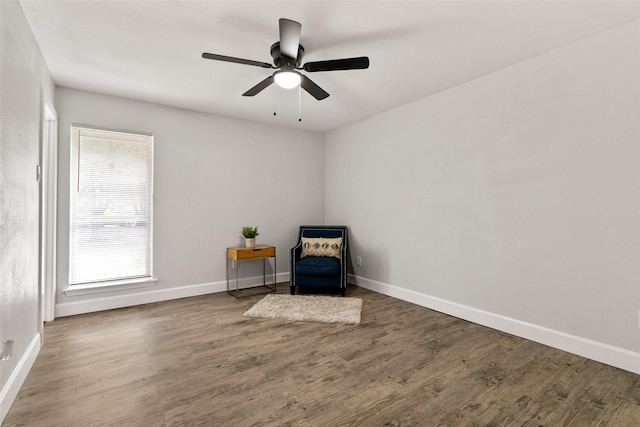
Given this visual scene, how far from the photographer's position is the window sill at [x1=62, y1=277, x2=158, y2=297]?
3568 millimetres

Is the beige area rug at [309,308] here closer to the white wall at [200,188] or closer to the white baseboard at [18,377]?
the white wall at [200,188]

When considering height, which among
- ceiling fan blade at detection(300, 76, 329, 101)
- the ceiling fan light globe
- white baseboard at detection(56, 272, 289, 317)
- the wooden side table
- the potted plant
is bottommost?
white baseboard at detection(56, 272, 289, 317)

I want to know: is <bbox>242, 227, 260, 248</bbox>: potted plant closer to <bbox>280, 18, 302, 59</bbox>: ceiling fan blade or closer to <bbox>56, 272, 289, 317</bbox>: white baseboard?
<bbox>56, 272, 289, 317</bbox>: white baseboard

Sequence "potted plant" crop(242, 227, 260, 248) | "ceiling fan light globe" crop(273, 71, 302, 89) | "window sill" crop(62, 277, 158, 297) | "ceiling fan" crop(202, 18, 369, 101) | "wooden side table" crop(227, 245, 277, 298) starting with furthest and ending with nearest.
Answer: "potted plant" crop(242, 227, 260, 248) < "wooden side table" crop(227, 245, 277, 298) < "window sill" crop(62, 277, 158, 297) < "ceiling fan light globe" crop(273, 71, 302, 89) < "ceiling fan" crop(202, 18, 369, 101)

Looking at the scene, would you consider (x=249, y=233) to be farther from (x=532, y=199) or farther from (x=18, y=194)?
(x=532, y=199)

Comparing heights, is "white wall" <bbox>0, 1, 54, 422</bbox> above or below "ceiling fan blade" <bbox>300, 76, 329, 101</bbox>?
below

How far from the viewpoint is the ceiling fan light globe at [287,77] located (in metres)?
2.44

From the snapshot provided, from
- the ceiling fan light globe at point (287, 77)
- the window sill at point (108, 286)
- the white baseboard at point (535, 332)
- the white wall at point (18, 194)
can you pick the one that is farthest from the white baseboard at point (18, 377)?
the white baseboard at point (535, 332)

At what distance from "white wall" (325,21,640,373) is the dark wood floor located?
357 millimetres

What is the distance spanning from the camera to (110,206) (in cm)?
385

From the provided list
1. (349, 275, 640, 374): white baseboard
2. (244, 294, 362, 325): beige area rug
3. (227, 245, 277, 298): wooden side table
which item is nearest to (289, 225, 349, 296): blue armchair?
(244, 294, 362, 325): beige area rug

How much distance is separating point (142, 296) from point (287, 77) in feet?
10.8

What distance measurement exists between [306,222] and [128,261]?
266 centimetres

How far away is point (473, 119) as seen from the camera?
133 inches
